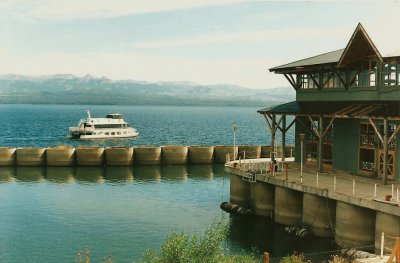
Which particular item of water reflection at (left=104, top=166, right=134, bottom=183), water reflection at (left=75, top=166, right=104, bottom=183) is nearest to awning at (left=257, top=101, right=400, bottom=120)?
water reflection at (left=104, top=166, right=134, bottom=183)

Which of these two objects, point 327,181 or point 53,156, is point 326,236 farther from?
point 53,156

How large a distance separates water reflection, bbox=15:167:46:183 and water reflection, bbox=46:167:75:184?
84 centimetres

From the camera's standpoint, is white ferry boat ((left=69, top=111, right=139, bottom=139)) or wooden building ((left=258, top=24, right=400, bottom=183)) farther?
white ferry boat ((left=69, top=111, right=139, bottom=139))

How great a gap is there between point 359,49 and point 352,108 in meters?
4.45

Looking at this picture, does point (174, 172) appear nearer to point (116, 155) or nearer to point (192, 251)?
point (116, 155)

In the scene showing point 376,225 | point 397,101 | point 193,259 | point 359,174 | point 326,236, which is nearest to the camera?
point 193,259

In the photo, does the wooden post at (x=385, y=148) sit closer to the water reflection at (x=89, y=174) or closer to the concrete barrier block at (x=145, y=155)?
the water reflection at (x=89, y=174)

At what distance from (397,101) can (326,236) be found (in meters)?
11.1

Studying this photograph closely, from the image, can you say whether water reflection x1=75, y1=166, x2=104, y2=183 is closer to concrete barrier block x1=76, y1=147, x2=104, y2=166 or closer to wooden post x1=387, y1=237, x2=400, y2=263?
concrete barrier block x1=76, y1=147, x2=104, y2=166

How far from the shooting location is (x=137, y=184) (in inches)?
2293

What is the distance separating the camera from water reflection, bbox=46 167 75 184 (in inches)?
2376

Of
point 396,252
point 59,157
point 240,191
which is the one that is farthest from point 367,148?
point 59,157

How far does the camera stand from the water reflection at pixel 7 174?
2357 inches

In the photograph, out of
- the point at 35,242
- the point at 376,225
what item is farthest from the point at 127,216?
the point at 376,225
